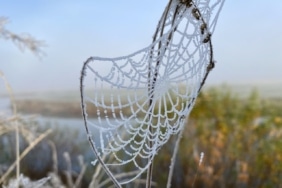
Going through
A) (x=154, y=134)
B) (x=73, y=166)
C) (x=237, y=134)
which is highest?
(x=154, y=134)

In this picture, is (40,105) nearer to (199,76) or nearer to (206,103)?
(206,103)

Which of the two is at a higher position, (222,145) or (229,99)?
(229,99)

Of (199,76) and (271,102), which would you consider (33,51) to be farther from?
(271,102)

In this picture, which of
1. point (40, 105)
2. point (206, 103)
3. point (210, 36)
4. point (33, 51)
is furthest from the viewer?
point (40, 105)

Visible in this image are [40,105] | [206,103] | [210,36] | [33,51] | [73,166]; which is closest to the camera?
[210,36]

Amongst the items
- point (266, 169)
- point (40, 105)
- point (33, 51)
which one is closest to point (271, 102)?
point (266, 169)

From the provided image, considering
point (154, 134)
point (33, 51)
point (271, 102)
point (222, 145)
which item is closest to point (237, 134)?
point (222, 145)

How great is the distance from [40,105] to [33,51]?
190cm

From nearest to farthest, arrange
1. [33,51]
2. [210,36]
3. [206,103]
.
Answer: [210,36]
[33,51]
[206,103]

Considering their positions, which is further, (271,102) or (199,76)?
(271,102)

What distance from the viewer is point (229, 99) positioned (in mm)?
2557

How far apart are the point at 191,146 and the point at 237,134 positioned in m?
0.20

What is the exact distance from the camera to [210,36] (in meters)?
0.40

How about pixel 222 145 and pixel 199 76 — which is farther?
pixel 222 145
